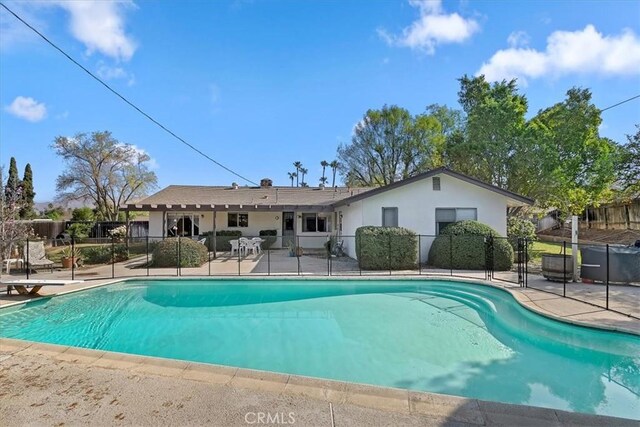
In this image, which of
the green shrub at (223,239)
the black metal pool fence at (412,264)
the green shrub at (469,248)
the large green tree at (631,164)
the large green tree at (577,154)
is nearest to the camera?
the black metal pool fence at (412,264)

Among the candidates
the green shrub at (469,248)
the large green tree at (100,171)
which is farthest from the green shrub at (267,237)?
the large green tree at (100,171)

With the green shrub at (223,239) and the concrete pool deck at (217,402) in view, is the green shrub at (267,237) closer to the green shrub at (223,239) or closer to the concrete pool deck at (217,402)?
the green shrub at (223,239)

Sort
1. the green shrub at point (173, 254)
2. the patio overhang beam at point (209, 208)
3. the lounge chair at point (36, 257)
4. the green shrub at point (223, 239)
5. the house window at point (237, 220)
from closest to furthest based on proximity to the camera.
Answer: the lounge chair at point (36, 257)
the green shrub at point (173, 254)
the patio overhang beam at point (209, 208)
the green shrub at point (223, 239)
the house window at point (237, 220)

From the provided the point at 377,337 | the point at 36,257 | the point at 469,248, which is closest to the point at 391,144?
the point at 469,248

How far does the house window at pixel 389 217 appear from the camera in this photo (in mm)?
14695

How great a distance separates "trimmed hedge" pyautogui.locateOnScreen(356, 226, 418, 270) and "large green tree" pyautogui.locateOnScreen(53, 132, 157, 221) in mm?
27943

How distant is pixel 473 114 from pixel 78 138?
1278 inches

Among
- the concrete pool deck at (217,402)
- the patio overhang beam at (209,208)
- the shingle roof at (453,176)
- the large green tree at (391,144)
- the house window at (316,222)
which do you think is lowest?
the concrete pool deck at (217,402)

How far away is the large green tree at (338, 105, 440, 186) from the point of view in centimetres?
3238

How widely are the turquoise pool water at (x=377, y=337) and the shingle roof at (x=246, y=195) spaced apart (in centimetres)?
1146

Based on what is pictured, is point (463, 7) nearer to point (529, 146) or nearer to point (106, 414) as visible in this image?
point (529, 146)

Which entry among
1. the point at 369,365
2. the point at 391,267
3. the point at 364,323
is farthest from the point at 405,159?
the point at 369,365

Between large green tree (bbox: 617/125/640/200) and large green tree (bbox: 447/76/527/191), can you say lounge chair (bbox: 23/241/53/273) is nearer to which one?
large green tree (bbox: 447/76/527/191)

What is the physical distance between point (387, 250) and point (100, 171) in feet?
101
